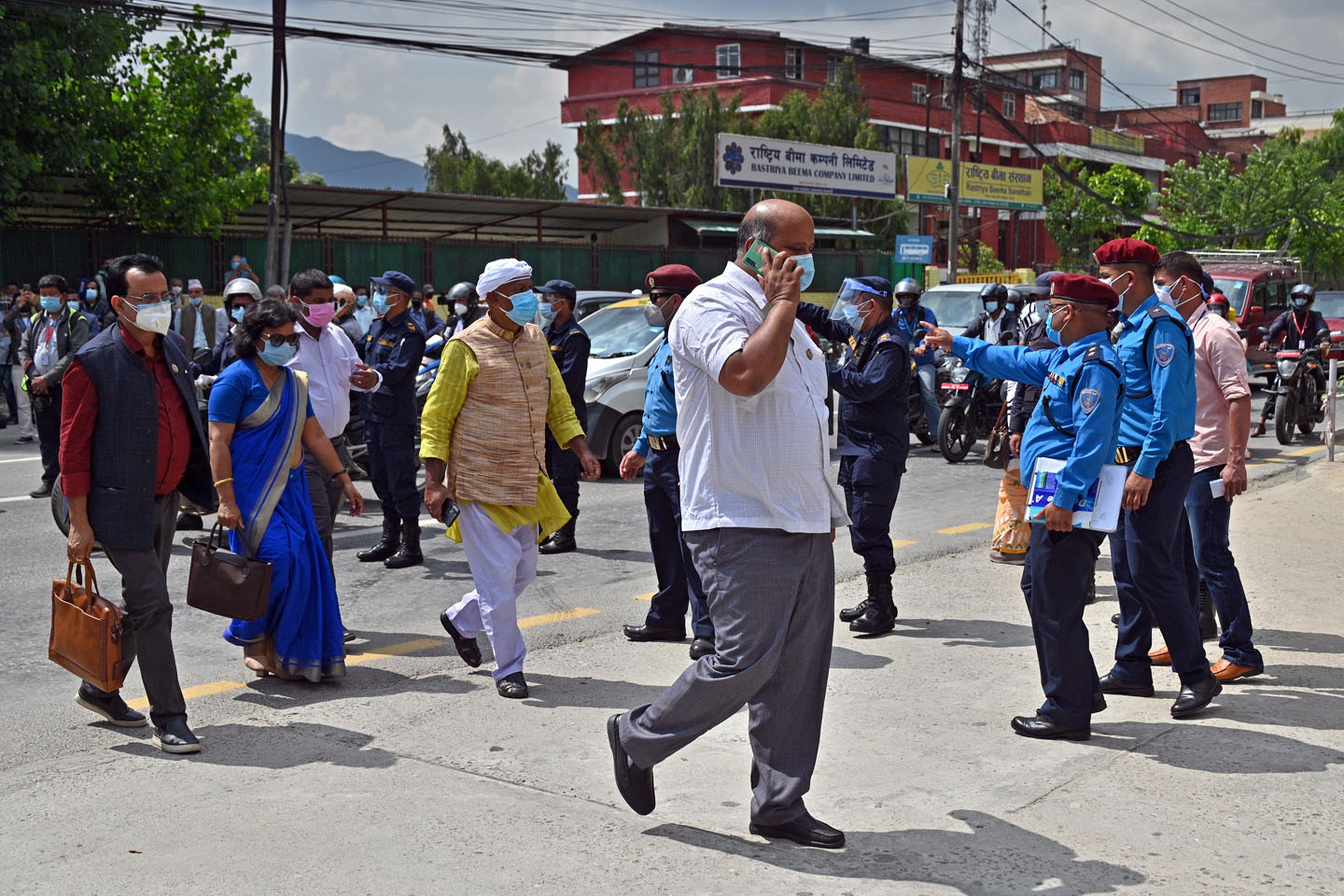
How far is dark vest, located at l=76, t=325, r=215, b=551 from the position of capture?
16.6 ft

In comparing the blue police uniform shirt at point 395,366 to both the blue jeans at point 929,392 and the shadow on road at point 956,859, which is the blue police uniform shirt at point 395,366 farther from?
the blue jeans at point 929,392

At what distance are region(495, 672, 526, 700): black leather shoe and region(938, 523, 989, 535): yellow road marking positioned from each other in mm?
5249

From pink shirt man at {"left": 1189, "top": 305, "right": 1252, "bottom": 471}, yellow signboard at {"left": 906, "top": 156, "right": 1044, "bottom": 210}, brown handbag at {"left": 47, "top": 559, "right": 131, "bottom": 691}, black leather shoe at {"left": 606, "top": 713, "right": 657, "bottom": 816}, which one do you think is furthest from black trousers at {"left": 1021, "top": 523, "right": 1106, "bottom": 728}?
yellow signboard at {"left": 906, "top": 156, "right": 1044, "bottom": 210}

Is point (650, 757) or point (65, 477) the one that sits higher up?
point (65, 477)

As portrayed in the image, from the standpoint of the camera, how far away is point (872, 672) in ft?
20.6

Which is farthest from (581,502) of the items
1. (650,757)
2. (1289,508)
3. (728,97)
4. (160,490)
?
(728,97)

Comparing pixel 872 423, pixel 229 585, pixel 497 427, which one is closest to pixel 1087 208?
pixel 872 423

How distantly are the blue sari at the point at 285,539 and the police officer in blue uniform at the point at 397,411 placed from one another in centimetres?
279

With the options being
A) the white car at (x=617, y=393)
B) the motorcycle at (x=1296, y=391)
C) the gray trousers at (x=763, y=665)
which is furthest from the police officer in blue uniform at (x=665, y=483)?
the motorcycle at (x=1296, y=391)

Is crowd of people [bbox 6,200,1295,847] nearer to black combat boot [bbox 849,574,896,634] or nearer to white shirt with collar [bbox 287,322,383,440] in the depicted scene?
black combat boot [bbox 849,574,896,634]

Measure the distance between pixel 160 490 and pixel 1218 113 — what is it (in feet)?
372

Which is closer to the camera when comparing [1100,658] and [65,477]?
[65,477]

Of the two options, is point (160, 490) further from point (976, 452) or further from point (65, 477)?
point (976, 452)

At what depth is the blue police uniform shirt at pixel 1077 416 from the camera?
5.02 metres
